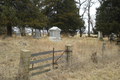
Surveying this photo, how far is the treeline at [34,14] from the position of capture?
1366cm

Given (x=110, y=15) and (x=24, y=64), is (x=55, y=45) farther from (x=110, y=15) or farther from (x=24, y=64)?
(x=110, y=15)

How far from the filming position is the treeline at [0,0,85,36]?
1366 cm

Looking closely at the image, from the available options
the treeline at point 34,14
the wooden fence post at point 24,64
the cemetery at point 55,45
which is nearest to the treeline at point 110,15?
the cemetery at point 55,45

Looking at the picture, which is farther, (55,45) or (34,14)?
(34,14)

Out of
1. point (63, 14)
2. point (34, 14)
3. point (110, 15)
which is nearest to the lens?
point (110, 15)

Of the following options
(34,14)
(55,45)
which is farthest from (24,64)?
(34,14)

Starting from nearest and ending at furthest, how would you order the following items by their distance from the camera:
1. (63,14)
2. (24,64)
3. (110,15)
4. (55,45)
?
(24,64) < (55,45) < (110,15) < (63,14)

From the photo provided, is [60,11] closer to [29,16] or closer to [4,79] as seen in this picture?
[29,16]

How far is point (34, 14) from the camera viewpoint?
17.5 m

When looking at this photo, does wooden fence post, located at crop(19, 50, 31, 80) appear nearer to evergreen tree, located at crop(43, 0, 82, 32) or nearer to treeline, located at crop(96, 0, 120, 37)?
treeline, located at crop(96, 0, 120, 37)

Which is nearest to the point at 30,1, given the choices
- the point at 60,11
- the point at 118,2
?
the point at 60,11

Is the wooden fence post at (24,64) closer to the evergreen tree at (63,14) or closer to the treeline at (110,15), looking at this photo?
the treeline at (110,15)

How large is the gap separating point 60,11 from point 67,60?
20565mm

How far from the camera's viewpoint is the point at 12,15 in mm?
13711
